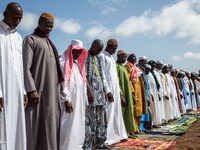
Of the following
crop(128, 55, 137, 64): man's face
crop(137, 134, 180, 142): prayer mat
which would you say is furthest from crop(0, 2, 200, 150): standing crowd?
crop(128, 55, 137, 64): man's face

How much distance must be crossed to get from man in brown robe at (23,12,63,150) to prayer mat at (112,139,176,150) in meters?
2.12

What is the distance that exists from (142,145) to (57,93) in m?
2.71

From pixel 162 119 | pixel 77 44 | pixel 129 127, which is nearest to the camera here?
pixel 77 44

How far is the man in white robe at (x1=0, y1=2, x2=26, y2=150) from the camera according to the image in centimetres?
365

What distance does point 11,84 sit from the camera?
150 inches

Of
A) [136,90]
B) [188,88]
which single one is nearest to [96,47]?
[136,90]

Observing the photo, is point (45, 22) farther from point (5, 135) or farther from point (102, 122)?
point (102, 122)

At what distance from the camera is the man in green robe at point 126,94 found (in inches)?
291

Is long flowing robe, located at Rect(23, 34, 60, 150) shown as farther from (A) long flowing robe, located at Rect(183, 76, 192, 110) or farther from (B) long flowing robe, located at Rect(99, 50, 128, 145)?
(A) long flowing robe, located at Rect(183, 76, 192, 110)

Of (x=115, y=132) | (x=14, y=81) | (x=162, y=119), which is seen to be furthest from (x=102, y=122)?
(x=162, y=119)

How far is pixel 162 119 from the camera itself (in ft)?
35.7

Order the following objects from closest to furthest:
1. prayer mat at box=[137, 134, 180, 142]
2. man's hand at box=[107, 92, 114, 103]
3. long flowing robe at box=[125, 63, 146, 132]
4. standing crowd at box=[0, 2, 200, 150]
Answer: standing crowd at box=[0, 2, 200, 150], man's hand at box=[107, 92, 114, 103], prayer mat at box=[137, 134, 180, 142], long flowing robe at box=[125, 63, 146, 132]

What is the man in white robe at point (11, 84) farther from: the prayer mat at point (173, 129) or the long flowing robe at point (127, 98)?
the prayer mat at point (173, 129)

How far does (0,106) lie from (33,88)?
64cm
